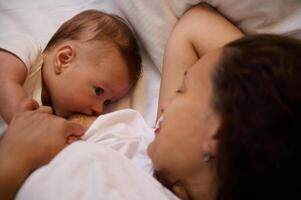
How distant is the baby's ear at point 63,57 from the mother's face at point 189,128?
14.1 inches

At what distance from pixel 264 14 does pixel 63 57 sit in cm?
49

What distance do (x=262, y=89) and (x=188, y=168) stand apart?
190mm

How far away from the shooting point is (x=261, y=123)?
1.95 feet

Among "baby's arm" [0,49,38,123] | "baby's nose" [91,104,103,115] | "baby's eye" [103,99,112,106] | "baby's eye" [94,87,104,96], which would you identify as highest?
"baby's arm" [0,49,38,123]

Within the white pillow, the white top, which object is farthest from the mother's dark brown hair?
the white pillow

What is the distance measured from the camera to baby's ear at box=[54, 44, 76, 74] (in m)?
0.97

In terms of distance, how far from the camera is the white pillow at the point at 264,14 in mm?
906

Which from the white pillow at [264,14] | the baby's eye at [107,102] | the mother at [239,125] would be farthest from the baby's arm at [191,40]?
the mother at [239,125]

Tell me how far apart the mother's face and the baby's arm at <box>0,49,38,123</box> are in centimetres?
34

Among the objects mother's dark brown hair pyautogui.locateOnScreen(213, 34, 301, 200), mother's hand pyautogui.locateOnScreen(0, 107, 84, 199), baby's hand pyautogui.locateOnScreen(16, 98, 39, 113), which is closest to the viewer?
mother's dark brown hair pyautogui.locateOnScreen(213, 34, 301, 200)

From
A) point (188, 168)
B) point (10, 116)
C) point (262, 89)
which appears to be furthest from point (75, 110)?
point (262, 89)

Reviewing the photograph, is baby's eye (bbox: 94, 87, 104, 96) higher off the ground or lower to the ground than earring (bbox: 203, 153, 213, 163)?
higher

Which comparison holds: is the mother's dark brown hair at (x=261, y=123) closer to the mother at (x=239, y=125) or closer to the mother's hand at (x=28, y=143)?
the mother at (x=239, y=125)

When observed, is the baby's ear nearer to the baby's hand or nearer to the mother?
the baby's hand
